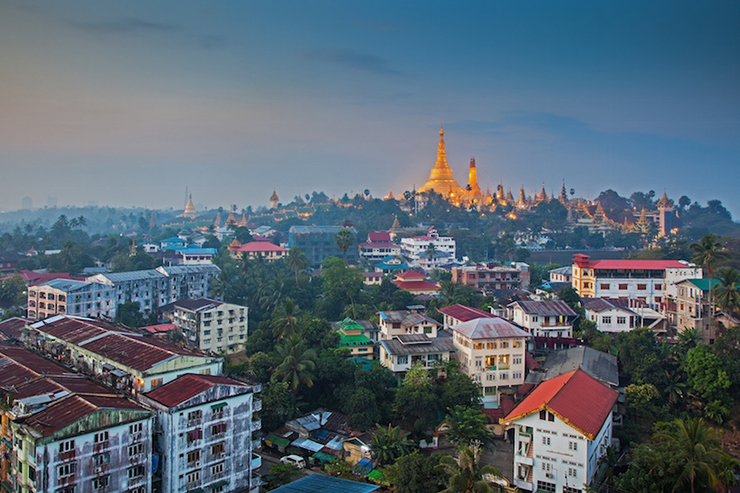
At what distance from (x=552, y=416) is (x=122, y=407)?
1148 centimetres

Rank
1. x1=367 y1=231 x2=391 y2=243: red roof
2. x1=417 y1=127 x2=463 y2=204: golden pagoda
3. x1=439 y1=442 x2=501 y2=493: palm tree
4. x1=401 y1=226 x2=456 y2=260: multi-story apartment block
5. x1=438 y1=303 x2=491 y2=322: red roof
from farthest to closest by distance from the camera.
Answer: x1=417 y1=127 x2=463 y2=204: golden pagoda, x1=367 y1=231 x2=391 y2=243: red roof, x1=401 y1=226 x2=456 y2=260: multi-story apartment block, x1=438 y1=303 x2=491 y2=322: red roof, x1=439 y1=442 x2=501 y2=493: palm tree

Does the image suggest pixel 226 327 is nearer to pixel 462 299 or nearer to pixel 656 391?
pixel 462 299

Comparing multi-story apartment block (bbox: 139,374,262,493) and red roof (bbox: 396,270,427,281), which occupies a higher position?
red roof (bbox: 396,270,427,281)

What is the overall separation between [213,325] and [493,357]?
13.9 meters

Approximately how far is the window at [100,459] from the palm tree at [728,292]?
2332 cm

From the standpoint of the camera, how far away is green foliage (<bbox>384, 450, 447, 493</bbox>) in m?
16.1

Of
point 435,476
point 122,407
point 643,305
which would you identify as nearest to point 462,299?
point 643,305

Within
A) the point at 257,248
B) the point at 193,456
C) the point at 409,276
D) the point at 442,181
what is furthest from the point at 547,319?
the point at 442,181

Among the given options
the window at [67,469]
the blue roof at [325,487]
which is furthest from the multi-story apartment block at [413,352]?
the window at [67,469]

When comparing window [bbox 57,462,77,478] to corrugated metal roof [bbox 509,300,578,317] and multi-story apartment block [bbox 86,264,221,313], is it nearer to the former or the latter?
corrugated metal roof [bbox 509,300,578,317]

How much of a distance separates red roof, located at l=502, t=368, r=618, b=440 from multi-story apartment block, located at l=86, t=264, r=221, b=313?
23018 mm

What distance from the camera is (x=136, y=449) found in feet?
52.7

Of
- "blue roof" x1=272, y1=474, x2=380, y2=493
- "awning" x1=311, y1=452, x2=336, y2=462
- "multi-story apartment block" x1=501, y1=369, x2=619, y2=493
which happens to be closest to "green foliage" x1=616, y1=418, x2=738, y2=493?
"multi-story apartment block" x1=501, y1=369, x2=619, y2=493

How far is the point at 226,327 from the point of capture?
102ft
